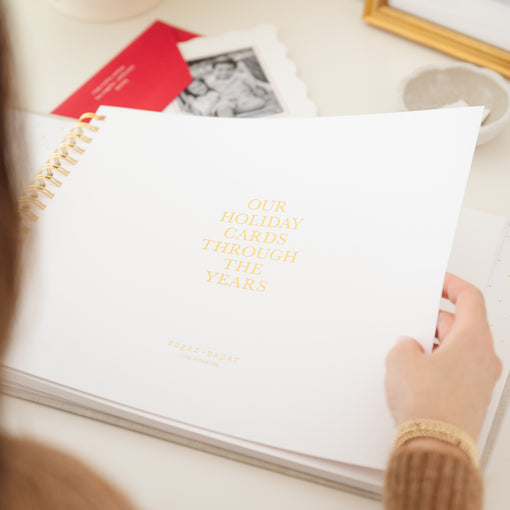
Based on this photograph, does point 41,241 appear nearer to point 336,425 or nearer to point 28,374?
point 28,374

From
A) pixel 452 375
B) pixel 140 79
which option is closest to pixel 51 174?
pixel 140 79

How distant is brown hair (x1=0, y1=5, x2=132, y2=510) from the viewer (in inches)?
10.4

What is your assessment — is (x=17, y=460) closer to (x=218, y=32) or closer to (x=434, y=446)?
(x=434, y=446)

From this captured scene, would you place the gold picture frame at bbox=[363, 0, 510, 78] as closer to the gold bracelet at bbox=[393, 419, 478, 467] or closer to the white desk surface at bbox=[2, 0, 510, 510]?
the white desk surface at bbox=[2, 0, 510, 510]

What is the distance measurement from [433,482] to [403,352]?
0.09 metres

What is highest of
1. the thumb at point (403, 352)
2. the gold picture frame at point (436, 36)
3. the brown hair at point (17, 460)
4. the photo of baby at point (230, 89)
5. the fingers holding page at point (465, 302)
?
the gold picture frame at point (436, 36)

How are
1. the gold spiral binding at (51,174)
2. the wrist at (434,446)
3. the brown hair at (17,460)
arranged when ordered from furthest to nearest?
the gold spiral binding at (51,174) < the wrist at (434,446) < the brown hair at (17,460)

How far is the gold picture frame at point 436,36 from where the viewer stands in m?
0.65

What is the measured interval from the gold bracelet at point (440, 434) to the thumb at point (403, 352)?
46 millimetres

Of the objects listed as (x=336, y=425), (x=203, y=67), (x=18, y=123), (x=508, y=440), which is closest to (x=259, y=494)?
(x=336, y=425)

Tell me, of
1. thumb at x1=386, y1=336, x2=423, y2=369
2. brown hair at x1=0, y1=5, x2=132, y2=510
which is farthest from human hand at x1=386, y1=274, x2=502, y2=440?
brown hair at x1=0, y1=5, x2=132, y2=510

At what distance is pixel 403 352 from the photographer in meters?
0.41

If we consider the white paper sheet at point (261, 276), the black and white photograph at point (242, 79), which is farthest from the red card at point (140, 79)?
the white paper sheet at point (261, 276)

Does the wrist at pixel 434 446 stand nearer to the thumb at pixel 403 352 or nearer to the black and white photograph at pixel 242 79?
the thumb at pixel 403 352
